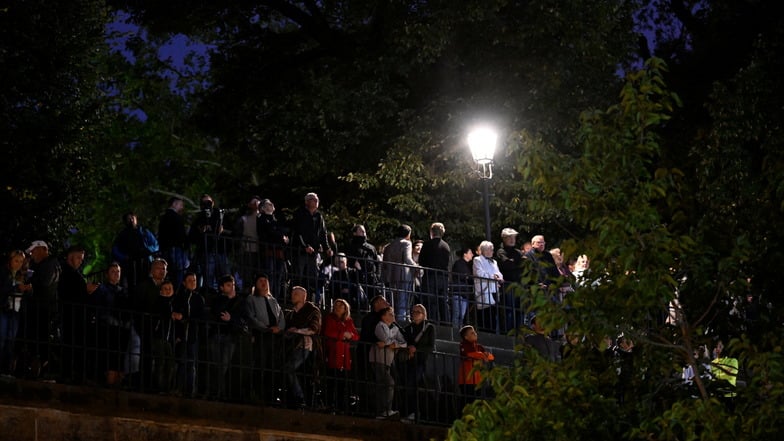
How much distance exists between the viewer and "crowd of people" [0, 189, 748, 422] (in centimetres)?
1625

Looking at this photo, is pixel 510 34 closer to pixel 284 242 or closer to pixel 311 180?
→ pixel 311 180

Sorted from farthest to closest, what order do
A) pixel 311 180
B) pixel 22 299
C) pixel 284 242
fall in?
pixel 311 180 < pixel 284 242 < pixel 22 299

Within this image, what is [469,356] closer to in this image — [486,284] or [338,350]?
[338,350]

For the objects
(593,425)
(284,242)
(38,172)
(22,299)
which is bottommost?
(593,425)

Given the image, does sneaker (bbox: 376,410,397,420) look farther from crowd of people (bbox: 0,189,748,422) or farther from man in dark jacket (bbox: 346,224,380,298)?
man in dark jacket (bbox: 346,224,380,298)

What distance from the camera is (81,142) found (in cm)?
2677

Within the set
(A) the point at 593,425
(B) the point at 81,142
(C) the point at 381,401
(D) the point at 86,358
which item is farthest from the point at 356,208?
(A) the point at 593,425

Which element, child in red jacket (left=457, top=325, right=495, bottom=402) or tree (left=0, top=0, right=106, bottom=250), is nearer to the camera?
child in red jacket (left=457, top=325, right=495, bottom=402)

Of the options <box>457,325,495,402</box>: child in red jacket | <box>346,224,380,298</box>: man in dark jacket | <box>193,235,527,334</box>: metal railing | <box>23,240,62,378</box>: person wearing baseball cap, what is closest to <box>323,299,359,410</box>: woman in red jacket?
<box>457,325,495,402</box>: child in red jacket

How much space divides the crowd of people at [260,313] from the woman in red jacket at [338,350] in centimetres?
2

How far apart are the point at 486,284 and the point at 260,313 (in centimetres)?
618

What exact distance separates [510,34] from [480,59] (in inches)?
37.0

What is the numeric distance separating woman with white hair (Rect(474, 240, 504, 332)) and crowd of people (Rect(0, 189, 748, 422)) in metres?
0.03

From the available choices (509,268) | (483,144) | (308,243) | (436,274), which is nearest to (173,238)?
(308,243)
